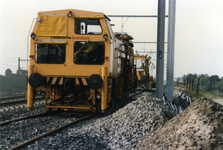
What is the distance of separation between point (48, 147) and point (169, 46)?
7305 millimetres

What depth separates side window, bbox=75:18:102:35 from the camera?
9.28 meters

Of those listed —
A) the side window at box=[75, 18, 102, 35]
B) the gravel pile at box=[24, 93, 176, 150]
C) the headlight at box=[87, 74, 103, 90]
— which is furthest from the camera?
the side window at box=[75, 18, 102, 35]

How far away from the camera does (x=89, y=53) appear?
30.0ft

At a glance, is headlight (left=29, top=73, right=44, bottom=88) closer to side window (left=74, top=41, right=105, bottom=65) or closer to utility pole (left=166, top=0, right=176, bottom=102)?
side window (left=74, top=41, right=105, bottom=65)

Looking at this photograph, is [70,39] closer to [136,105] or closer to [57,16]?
[57,16]

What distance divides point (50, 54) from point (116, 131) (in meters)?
4.06

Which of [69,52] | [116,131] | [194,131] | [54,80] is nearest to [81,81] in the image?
[54,80]

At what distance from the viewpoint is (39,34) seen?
9.15 m

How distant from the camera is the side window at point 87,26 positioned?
30.5ft

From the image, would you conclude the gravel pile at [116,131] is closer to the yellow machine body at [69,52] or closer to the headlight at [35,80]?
the yellow machine body at [69,52]

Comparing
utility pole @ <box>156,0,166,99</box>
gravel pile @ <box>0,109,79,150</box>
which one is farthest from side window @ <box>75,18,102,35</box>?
gravel pile @ <box>0,109,79,150</box>

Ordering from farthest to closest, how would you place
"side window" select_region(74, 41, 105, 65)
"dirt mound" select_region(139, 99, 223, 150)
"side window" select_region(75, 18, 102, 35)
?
1. "side window" select_region(75, 18, 102, 35)
2. "side window" select_region(74, 41, 105, 65)
3. "dirt mound" select_region(139, 99, 223, 150)

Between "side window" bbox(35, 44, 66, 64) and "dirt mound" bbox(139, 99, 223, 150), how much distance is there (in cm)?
461

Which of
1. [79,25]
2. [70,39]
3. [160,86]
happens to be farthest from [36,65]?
[160,86]
